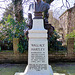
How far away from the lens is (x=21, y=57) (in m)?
5.87

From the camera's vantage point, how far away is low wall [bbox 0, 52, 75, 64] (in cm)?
586

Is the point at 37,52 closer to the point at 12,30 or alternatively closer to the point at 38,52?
the point at 38,52

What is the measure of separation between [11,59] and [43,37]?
391 cm

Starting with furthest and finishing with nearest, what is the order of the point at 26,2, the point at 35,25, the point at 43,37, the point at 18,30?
the point at 26,2 → the point at 18,30 → the point at 35,25 → the point at 43,37

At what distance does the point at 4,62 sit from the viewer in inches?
235

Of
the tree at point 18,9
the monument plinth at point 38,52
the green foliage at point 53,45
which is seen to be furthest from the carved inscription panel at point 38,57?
the tree at point 18,9

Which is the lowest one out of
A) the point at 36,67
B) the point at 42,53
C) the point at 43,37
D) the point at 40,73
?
the point at 40,73

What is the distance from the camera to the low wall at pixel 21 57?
5.86m

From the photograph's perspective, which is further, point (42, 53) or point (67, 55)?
point (67, 55)

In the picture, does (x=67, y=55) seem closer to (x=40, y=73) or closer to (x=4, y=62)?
(x=40, y=73)

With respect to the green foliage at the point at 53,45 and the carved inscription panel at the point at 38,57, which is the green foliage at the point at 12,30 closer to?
the green foliage at the point at 53,45

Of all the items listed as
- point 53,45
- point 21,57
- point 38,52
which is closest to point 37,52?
point 38,52

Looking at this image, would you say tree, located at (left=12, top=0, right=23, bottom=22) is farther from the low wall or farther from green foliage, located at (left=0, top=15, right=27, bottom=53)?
the low wall

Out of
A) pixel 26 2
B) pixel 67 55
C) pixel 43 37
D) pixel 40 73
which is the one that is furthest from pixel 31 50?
pixel 26 2
